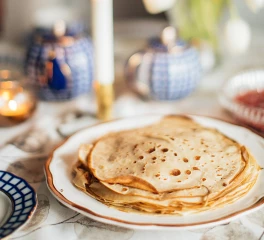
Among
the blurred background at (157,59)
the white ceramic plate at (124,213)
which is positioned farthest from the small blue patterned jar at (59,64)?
the white ceramic plate at (124,213)

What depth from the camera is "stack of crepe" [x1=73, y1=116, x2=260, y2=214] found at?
613 mm

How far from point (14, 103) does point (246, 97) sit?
0.52m

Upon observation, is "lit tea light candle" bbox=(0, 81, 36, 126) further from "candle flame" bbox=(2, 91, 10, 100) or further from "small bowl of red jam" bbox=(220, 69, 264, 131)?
"small bowl of red jam" bbox=(220, 69, 264, 131)

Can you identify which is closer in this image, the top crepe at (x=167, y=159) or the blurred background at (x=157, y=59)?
the top crepe at (x=167, y=159)

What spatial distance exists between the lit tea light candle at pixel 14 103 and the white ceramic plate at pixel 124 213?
199 millimetres

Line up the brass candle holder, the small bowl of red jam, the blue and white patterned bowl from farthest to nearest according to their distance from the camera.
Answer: the brass candle holder
the small bowl of red jam
the blue and white patterned bowl

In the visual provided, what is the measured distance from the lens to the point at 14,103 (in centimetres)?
97

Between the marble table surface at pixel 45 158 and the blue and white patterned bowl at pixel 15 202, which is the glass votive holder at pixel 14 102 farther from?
the blue and white patterned bowl at pixel 15 202

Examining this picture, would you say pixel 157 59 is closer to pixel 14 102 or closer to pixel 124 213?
pixel 14 102

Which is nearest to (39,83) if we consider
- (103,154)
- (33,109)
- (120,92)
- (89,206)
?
(33,109)

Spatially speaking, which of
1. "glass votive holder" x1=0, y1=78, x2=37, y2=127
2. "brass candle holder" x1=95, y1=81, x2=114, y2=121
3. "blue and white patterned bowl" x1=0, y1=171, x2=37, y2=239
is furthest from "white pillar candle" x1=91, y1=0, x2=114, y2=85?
"blue and white patterned bowl" x1=0, y1=171, x2=37, y2=239

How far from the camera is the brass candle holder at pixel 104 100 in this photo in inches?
40.3

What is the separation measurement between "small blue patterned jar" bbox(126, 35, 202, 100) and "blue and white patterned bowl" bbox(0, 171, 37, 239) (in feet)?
1.59

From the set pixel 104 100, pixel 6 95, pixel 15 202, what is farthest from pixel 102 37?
pixel 15 202
